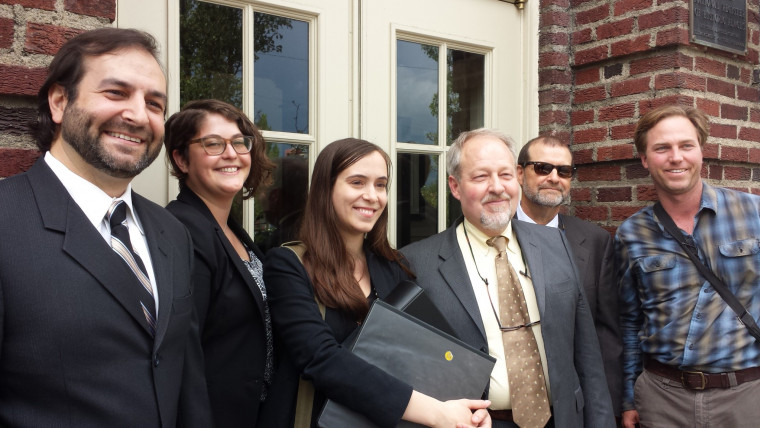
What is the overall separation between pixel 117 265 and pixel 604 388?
1.75m

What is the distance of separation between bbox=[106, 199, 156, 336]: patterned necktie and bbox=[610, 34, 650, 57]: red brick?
2.74 m

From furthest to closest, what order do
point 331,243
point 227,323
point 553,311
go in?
1. point 553,311
2. point 331,243
3. point 227,323

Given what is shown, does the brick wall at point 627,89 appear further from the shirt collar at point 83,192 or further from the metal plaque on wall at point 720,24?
the shirt collar at point 83,192

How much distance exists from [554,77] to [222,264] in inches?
90.1

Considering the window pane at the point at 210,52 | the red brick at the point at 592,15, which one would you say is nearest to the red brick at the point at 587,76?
the red brick at the point at 592,15

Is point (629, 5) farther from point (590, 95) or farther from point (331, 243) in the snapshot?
point (331, 243)

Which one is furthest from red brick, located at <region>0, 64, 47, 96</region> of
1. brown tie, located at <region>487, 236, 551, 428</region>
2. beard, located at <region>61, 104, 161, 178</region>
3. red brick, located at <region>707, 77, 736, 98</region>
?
red brick, located at <region>707, 77, 736, 98</region>

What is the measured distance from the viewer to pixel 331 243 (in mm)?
1924

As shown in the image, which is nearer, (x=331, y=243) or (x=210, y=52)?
(x=331, y=243)

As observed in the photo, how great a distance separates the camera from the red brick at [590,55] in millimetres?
3195

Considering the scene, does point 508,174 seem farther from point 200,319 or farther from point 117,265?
point 117,265

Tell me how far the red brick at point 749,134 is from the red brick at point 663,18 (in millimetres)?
752

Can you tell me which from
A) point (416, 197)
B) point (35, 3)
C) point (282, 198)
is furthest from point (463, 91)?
point (35, 3)

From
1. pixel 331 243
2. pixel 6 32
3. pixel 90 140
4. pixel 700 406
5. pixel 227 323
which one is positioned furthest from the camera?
pixel 700 406
